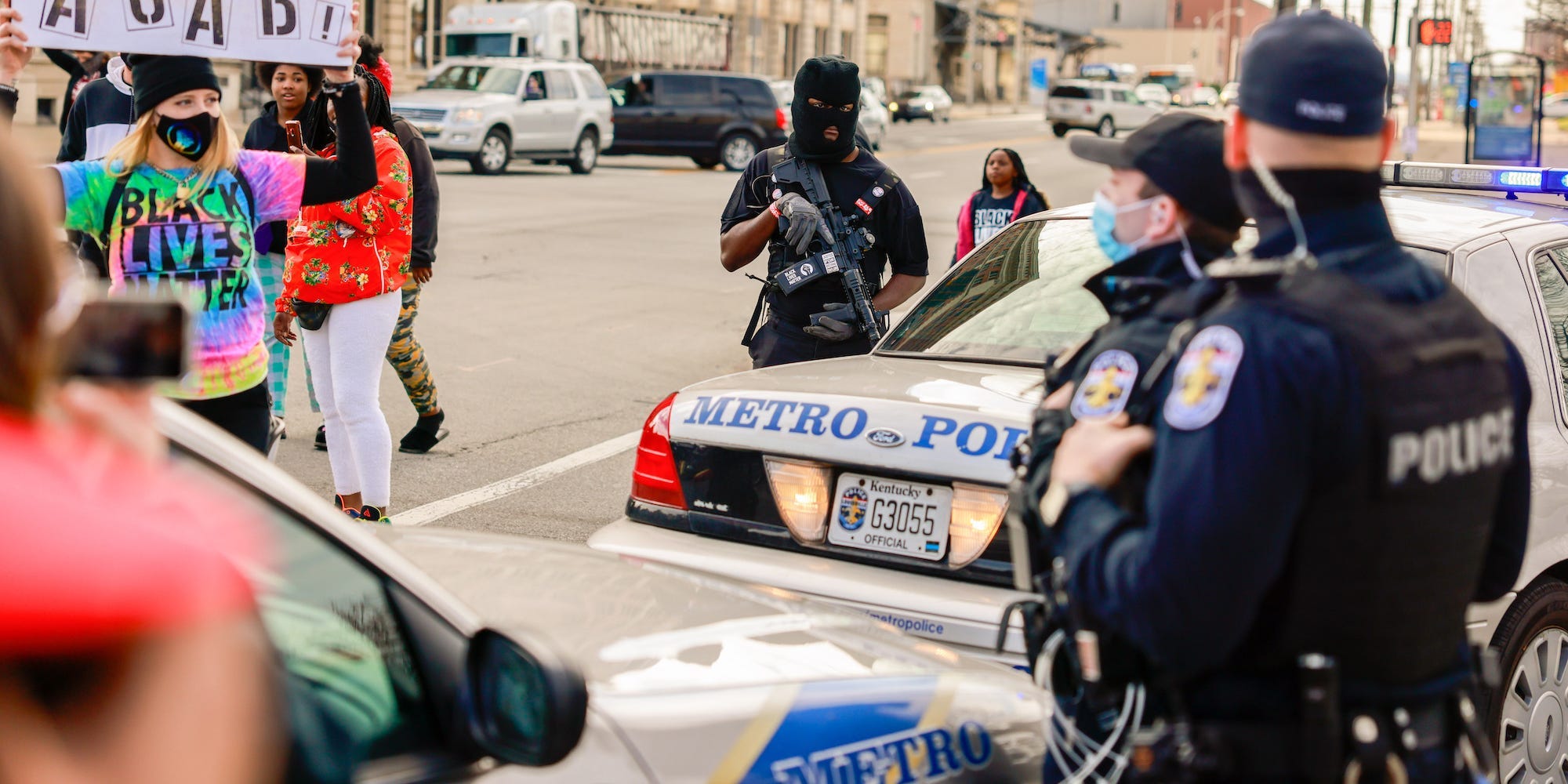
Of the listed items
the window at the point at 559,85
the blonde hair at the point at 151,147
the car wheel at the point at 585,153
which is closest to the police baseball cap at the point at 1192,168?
the blonde hair at the point at 151,147

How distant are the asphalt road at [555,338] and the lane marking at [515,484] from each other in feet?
0.06

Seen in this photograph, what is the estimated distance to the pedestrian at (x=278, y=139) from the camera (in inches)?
217

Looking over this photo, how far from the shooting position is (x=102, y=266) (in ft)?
15.2

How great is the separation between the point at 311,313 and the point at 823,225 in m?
1.85

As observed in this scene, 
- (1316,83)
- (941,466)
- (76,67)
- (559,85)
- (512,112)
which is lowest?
(941,466)

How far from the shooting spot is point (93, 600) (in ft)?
3.71

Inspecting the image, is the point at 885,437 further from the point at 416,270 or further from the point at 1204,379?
the point at 416,270

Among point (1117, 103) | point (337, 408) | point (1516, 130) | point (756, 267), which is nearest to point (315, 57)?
point (337, 408)

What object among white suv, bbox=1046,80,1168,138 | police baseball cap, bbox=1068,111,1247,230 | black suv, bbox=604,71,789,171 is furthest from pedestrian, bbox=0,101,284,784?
white suv, bbox=1046,80,1168,138

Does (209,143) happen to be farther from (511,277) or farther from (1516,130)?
(1516,130)

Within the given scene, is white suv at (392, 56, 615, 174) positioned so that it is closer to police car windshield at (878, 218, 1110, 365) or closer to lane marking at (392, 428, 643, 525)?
lane marking at (392, 428, 643, 525)

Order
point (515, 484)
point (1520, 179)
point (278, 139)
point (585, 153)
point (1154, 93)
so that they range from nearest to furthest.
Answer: point (1520, 179)
point (278, 139)
point (515, 484)
point (585, 153)
point (1154, 93)

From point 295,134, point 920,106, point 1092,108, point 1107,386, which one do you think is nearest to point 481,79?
point 295,134

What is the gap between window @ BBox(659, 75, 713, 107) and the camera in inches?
1204
